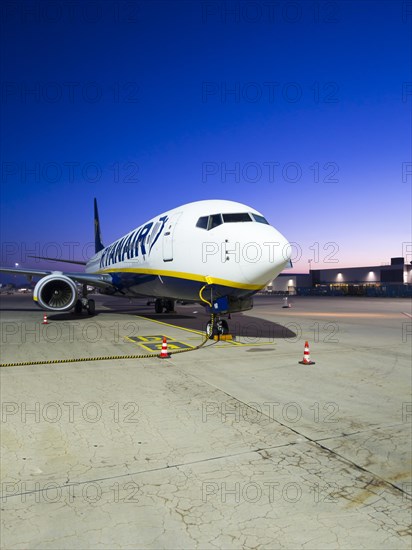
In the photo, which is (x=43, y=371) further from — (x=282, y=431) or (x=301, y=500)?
(x=301, y=500)

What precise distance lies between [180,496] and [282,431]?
6.60 ft

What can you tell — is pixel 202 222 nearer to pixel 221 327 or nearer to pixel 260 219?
pixel 260 219

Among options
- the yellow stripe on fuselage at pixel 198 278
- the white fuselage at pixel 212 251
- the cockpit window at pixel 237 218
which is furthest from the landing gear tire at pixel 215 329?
the cockpit window at pixel 237 218

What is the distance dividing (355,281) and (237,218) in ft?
283

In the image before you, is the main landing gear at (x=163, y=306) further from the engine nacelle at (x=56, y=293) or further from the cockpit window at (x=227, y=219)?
the cockpit window at (x=227, y=219)

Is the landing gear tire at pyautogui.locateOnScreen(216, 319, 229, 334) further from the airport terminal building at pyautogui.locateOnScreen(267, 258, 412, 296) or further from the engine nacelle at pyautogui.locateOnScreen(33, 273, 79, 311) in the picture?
the airport terminal building at pyautogui.locateOnScreen(267, 258, 412, 296)

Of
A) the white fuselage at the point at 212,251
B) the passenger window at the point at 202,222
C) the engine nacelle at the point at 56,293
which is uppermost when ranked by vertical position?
the passenger window at the point at 202,222

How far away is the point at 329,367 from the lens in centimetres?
895

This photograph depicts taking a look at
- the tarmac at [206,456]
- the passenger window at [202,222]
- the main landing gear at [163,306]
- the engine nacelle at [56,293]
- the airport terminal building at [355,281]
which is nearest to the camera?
the tarmac at [206,456]

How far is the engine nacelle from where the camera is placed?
17.6 m

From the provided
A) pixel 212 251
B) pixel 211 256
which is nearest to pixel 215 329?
pixel 211 256

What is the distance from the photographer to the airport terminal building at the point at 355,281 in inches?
2917

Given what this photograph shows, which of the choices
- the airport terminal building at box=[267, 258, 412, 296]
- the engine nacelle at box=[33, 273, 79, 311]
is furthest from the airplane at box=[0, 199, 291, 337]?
the airport terminal building at box=[267, 258, 412, 296]

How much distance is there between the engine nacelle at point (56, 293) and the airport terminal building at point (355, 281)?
194 feet
